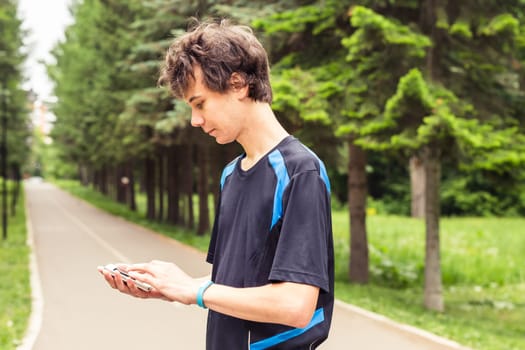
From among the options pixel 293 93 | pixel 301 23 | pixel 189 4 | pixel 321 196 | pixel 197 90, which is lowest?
pixel 321 196

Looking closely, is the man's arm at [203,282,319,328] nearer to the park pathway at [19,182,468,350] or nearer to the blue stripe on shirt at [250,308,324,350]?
the blue stripe on shirt at [250,308,324,350]

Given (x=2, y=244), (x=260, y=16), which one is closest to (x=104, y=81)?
(x=2, y=244)

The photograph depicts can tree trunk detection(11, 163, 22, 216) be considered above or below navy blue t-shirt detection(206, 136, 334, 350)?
below

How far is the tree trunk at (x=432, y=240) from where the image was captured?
472 inches

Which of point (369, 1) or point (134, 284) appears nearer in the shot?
point (134, 284)

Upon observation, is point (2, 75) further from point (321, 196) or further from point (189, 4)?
point (321, 196)

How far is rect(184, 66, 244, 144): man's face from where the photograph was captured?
2.05 m

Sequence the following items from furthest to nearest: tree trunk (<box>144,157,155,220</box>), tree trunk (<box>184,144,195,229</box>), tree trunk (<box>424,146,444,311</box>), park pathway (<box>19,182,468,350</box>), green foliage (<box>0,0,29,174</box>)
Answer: tree trunk (<box>144,157,155,220</box>), tree trunk (<box>184,144,195,229</box>), green foliage (<box>0,0,29,174</box>), tree trunk (<box>424,146,444,311</box>), park pathway (<box>19,182,468,350</box>)

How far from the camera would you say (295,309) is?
1880 millimetres

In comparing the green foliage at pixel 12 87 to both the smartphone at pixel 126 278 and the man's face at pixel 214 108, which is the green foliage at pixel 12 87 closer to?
the smartphone at pixel 126 278

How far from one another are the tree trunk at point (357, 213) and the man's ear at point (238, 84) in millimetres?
11934

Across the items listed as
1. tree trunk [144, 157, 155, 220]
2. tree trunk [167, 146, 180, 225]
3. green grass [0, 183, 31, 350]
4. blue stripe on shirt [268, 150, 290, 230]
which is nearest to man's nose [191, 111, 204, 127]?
blue stripe on shirt [268, 150, 290, 230]

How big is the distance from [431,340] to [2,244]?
1531cm

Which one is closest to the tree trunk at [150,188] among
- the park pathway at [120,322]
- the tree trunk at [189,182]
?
the tree trunk at [189,182]
